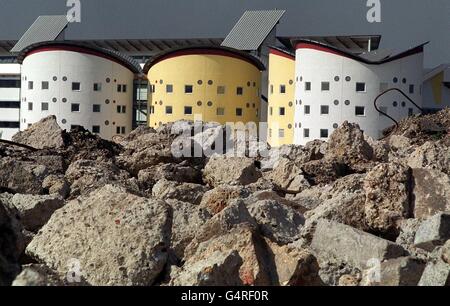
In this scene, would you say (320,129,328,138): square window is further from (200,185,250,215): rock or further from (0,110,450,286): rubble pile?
(200,185,250,215): rock

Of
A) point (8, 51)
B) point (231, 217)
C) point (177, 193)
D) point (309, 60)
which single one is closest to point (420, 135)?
point (177, 193)

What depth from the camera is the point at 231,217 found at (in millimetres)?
8148

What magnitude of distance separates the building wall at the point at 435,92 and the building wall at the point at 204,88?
13212 millimetres

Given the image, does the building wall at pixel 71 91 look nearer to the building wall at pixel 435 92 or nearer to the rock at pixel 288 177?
the building wall at pixel 435 92

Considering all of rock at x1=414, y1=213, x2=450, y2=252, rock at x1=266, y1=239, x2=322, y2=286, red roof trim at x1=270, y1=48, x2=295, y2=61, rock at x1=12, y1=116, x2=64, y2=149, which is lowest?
rock at x1=266, y1=239, x2=322, y2=286

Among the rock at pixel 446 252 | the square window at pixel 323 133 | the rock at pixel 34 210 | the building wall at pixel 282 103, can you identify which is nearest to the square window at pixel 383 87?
the square window at pixel 323 133

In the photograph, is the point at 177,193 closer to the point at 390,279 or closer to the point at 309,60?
the point at 390,279

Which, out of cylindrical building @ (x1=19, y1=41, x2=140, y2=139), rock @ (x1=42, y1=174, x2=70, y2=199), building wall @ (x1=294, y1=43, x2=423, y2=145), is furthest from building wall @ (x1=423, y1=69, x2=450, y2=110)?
rock @ (x1=42, y1=174, x2=70, y2=199)

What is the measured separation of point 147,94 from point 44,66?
18.9ft

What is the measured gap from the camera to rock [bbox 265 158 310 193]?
14.7m

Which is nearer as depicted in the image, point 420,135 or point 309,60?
point 420,135

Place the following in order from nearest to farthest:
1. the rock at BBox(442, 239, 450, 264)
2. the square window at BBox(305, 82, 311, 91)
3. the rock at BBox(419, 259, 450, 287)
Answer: the rock at BBox(419, 259, 450, 287)
the rock at BBox(442, 239, 450, 264)
the square window at BBox(305, 82, 311, 91)

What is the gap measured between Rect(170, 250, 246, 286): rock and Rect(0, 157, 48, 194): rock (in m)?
6.55

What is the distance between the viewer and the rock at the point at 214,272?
6355 millimetres
